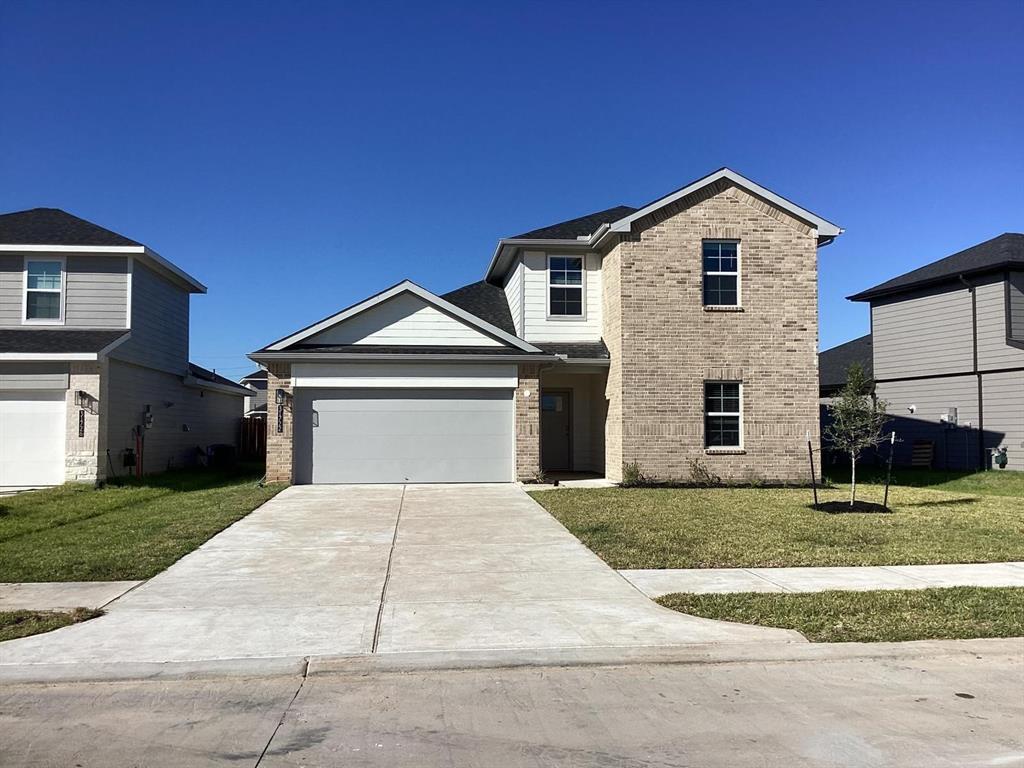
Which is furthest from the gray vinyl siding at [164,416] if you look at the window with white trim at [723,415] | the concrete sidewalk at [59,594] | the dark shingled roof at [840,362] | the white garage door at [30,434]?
the dark shingled roof at [840,362]

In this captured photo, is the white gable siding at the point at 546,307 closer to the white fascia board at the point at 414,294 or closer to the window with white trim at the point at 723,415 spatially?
the white fascia board at the point at 414,294

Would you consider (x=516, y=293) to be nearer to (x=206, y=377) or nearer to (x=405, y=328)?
(x=405, y=328)

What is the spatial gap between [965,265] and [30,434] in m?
25.3

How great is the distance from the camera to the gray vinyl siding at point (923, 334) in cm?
2348

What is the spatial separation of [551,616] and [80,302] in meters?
16.5

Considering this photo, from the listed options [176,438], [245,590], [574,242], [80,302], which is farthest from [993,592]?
[176,438]

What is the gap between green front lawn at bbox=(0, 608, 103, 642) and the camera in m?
6.45

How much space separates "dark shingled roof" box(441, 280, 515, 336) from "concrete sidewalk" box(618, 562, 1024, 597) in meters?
12.9

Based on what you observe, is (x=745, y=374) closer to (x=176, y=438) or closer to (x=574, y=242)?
(x=574, y=242)

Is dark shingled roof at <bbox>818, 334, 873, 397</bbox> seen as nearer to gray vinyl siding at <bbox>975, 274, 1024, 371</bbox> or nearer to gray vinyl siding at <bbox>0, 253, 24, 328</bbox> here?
gray vinyl siding at <bbox>975, 274, 1024, 371</bbox>

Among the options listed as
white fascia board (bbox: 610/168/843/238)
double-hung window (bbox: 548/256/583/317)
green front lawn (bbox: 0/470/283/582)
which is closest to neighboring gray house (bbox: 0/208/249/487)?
green front lawn (bbox: 0/470/283/582)

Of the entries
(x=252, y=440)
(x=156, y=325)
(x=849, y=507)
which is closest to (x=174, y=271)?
(x=156, y=325)

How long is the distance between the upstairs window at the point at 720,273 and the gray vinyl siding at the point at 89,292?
1389cm

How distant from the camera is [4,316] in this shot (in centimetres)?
1869
